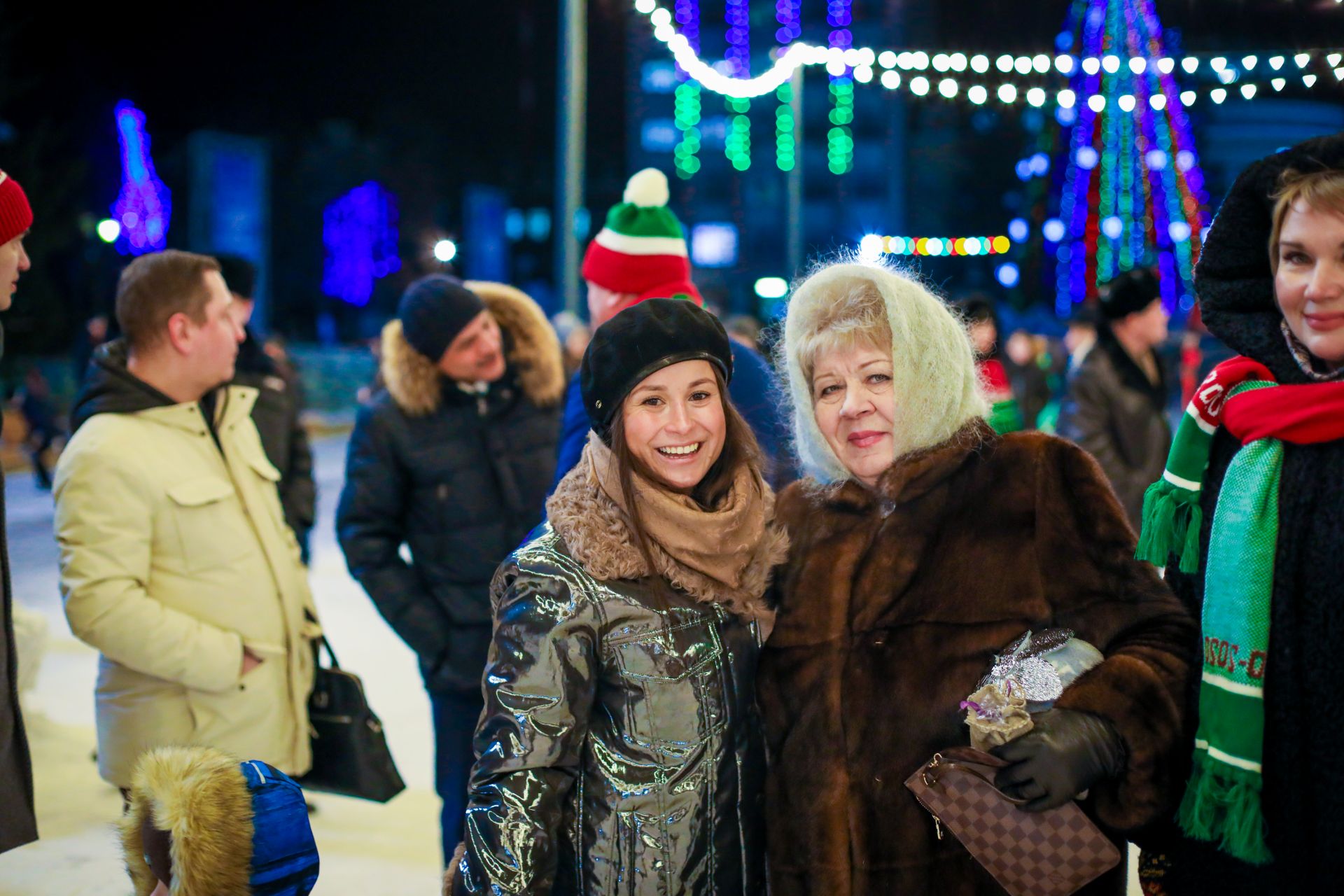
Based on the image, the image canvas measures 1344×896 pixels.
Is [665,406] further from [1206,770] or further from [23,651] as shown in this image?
[23,651]

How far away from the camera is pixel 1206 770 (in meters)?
1.93

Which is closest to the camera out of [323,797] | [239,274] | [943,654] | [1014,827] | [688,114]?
[1014,827]

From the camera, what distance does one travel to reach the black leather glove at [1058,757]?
6.02 ft

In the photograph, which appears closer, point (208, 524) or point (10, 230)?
point (10, 230)

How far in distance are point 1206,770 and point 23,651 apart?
15.7ft

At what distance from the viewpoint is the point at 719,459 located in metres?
2.17

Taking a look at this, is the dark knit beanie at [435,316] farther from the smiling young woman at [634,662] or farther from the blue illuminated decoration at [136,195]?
the blue illuminated decoration at [136,195]

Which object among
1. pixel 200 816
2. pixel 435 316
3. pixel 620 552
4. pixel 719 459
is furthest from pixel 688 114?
pixel 200 816

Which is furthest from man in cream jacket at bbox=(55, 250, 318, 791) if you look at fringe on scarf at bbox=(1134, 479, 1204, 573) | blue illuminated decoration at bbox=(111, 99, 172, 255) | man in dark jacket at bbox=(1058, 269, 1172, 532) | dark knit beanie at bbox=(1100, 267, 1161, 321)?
blue illuminated decoration at bbox=(111, 99, 172, 255)

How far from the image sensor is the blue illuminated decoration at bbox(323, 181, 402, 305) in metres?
22.3

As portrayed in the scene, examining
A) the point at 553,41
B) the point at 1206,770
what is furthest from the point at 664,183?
the point at 553,41

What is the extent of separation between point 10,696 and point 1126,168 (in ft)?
54.9

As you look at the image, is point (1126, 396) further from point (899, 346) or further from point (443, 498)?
point (899, 346)

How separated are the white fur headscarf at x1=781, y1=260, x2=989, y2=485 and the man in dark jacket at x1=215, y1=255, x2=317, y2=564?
2967mm
